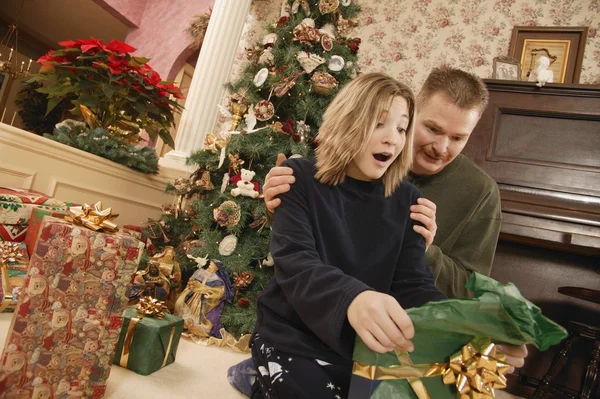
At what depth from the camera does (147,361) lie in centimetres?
123

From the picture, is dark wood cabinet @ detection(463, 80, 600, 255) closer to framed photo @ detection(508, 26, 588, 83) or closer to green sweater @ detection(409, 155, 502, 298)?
framed photo @ detection(508, 26, 588, 83)

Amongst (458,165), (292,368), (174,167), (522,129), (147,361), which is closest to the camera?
(292,368)

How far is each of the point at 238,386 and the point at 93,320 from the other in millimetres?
588

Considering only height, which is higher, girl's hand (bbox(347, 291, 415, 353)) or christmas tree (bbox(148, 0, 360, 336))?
christmas tree (bbox(148, 0, 360, 336))

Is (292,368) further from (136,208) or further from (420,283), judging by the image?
(136,208)

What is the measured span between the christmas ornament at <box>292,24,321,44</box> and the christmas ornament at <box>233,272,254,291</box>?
1350 millimetres

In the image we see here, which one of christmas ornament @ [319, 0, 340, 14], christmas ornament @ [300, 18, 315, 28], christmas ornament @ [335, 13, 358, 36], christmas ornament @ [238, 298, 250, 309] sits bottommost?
christmas ornament @ [238, 298, 250, 309]

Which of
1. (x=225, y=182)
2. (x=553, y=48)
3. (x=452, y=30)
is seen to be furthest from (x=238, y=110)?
(x=553, y=48)

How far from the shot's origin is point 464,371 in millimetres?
562

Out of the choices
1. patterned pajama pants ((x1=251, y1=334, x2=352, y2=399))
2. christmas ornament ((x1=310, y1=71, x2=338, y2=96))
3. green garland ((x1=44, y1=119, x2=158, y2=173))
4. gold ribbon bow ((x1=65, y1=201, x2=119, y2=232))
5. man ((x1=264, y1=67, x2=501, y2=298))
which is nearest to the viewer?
patterned pajama pants ((x1=251, y1=334, x2=352, y2=399))

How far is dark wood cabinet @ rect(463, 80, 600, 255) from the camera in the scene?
6.18ft

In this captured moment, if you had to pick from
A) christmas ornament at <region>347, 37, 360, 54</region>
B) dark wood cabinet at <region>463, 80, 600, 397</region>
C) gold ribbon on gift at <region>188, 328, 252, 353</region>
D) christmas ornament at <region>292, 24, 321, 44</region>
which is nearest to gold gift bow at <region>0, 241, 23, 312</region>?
gold ribbon on gift at <region>188, 328, 252, 353</region>

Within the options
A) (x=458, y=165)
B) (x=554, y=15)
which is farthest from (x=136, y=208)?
A: (x=554, y=15)

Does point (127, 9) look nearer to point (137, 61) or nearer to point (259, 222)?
point (137, 61)
